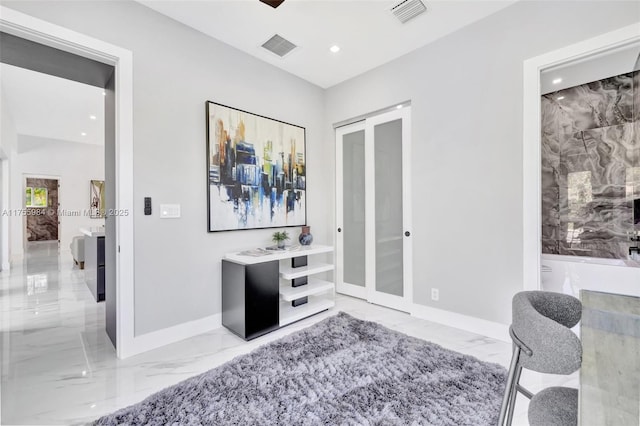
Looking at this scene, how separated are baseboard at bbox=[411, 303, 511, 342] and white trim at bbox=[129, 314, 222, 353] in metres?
2.14

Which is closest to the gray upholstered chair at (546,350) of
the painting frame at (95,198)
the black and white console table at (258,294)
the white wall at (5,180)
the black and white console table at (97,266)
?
the black and white console table at (258,294)

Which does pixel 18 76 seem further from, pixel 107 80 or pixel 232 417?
pixel 232 417

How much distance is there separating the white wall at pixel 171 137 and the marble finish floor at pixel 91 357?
0.36m

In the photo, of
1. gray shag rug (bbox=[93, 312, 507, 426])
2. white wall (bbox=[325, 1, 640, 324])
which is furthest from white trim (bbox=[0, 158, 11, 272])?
white wall (bbox=[325, 1, 640, 324])

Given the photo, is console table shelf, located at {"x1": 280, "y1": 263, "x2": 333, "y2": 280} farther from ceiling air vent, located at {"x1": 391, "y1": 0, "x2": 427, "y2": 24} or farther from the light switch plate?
ceiling air vent, located at {"x1": 391, "y1": 0, "x2": 427, "y2": 24}

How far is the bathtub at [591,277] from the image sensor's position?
2643 mm

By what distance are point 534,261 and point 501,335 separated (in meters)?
0.72

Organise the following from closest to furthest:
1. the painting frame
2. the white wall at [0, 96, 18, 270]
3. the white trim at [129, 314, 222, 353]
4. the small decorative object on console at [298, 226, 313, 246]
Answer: the white trim at [129, 314, 222, 353]
the small decorative object on console at [298, 226, 313, 246]
the white wall at [0, 96, 18, 270]
the painting frame

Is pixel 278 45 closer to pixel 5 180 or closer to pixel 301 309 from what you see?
pixel 301 309

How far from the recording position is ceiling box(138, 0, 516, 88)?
7.78 feet

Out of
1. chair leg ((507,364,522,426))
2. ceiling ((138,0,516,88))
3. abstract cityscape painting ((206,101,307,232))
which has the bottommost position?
chair leg ((507,364,522,426))

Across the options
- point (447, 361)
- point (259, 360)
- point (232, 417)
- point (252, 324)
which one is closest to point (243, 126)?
point (252, 324)

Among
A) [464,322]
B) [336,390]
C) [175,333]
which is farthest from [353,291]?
[175,333]

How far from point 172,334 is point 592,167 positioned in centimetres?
503
